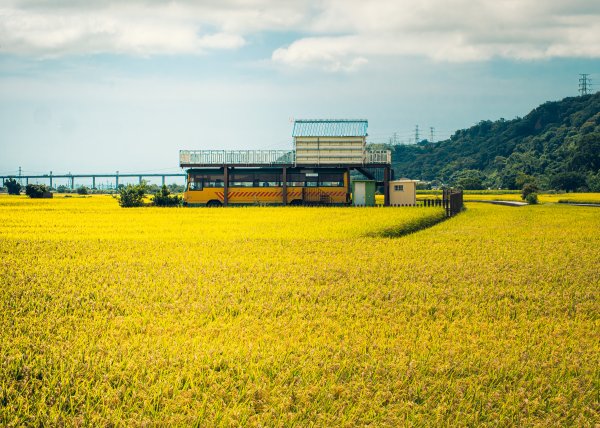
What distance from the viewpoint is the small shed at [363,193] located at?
1757 inches

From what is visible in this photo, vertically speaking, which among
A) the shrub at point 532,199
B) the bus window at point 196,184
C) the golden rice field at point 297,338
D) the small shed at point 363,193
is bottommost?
the golden rice field at point 297,338

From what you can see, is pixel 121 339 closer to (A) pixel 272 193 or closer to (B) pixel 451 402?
(B) pixel 451 402

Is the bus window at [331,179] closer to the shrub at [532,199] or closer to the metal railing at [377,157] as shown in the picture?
the metal railing at [377,157]

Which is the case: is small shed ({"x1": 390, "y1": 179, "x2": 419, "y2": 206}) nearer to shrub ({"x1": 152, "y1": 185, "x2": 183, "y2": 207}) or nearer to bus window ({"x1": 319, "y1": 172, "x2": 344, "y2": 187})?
bus window ({"x1": 319, "y1": 172, "x2": 344, "y2": 187})

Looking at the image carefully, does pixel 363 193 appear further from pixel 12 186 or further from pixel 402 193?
pixel 12 186

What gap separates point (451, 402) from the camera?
6.65 metres

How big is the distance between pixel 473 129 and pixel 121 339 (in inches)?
6525

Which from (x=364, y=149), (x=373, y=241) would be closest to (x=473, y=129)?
(x=364, y=149)

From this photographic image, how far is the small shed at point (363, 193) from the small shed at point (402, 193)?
2.58m

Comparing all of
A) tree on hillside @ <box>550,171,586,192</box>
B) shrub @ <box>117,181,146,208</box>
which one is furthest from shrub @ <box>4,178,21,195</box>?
tree on hillside @ <box>550,171,586,192</box>

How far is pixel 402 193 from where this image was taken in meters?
46.6

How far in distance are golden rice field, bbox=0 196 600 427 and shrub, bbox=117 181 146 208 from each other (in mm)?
30303

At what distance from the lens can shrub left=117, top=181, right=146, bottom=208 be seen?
155 feet

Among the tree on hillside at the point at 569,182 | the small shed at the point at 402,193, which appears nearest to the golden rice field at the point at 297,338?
the small shed at the point at 402,193
